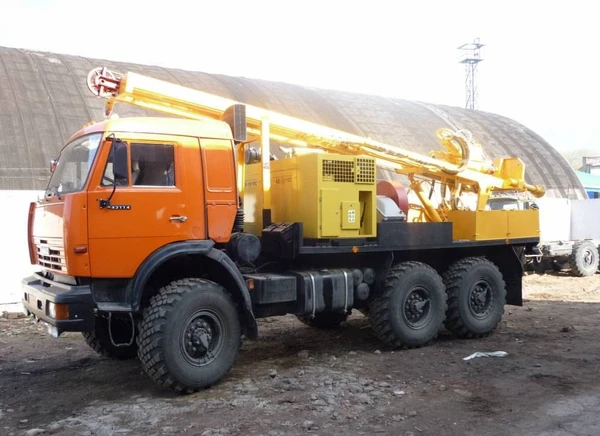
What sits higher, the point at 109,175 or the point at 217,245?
the point at 109,175

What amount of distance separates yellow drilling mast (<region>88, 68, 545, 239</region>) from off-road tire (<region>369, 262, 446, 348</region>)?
1.34 meters

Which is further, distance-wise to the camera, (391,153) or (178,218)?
(391,153)

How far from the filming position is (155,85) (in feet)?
23.1

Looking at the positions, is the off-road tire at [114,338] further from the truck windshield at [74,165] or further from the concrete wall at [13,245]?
the concrete wall at [13,245]

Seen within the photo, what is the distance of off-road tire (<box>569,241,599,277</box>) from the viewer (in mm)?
16891

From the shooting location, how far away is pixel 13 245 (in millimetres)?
11227

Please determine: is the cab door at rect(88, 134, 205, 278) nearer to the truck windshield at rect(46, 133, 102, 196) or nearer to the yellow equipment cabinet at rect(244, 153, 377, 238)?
the truck windshield at rect(46, 133, 102, 196)

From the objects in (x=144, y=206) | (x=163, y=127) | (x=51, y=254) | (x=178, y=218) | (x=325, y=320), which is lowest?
(x=325, y=320)

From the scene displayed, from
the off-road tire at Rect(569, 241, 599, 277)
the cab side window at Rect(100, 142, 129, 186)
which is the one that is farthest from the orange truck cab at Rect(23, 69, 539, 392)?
the off-road tire at Rect(569, 241, 599, 277)

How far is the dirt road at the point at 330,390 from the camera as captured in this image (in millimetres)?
5258

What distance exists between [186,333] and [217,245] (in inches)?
44.9

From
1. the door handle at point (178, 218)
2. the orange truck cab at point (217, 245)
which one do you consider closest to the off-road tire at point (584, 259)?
the orange truck cab at point (217, 245)

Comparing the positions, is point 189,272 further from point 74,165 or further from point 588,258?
point 588,258

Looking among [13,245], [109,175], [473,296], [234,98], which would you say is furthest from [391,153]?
[234,98]
